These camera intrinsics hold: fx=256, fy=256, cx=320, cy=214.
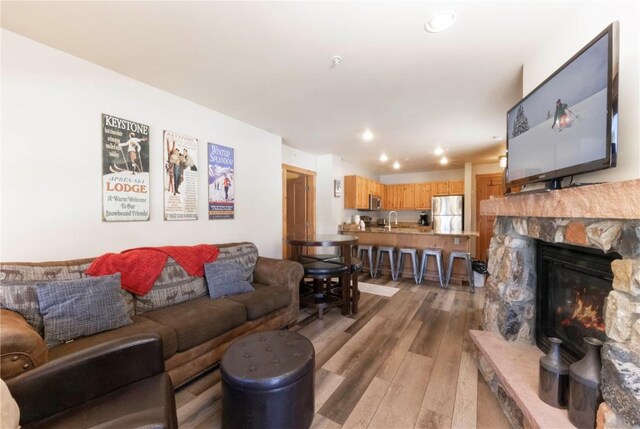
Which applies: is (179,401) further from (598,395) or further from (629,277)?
(629,277)

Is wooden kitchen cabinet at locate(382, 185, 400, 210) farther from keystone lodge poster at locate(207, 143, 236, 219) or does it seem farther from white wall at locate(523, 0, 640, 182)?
white wall at locate(523, 0, 640, 182)

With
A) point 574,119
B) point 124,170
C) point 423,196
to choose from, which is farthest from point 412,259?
point 124,170

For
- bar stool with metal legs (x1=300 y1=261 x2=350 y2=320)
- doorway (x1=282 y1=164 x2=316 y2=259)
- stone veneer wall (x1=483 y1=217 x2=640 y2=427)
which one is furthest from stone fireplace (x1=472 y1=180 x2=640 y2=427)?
doorway (x1=282 y1=164 x2=316 y2=259)

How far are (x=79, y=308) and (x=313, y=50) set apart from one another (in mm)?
2342

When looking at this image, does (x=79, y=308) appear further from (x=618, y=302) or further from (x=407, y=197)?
(x=407, y=197)

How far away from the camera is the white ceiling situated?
1562 mm

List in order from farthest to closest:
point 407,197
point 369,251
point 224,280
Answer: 1. point 407,197
2. point 369,251
3. point 224,280

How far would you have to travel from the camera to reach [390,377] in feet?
6.29

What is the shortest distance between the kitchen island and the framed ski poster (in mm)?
3522

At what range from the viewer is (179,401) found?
5.57 ft

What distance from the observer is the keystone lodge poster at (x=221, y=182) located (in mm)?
3045

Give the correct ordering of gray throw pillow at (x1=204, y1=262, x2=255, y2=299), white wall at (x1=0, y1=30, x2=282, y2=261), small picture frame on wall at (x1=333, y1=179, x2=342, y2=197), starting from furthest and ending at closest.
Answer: small picture frame on wall at (x1=333, y1=179, x2=342, y2=197) → gray throw pillow at (x1=204, y1=262, x2=255, y2=299) → white wall at (x1=0, y1=30, x2=282, y2=261)

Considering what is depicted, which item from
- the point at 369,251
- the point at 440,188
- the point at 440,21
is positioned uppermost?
the point at 440,21

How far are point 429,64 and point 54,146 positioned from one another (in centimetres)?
300
